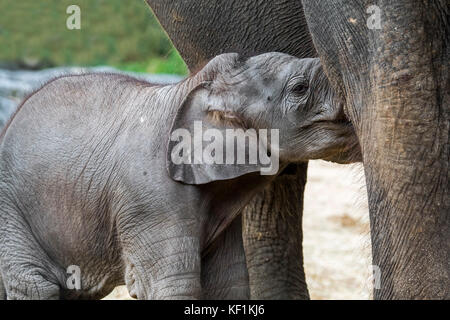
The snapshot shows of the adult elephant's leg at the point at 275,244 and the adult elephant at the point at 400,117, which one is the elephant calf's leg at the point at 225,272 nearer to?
→ the adult elephant's leg at the point at 275,244

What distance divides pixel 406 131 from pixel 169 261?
0.99 meters

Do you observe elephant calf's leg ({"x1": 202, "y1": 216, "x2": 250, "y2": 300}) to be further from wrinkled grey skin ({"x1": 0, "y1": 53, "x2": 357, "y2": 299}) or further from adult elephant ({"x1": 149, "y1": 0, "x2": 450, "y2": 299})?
adult elephant ({"x1": 149, "y1": 0, "x2": 450, "y2": 299})

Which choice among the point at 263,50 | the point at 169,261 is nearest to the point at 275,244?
the point at 263,50

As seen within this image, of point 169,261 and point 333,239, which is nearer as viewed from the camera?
point 169,261

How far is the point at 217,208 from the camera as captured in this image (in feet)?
11.3

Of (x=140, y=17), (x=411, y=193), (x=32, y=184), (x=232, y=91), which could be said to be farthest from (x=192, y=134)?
(x=140, y=17)

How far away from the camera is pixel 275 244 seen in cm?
435

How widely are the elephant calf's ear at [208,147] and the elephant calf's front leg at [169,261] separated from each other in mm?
189

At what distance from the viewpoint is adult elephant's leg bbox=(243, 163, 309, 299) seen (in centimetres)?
432

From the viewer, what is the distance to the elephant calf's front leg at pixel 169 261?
328 cm

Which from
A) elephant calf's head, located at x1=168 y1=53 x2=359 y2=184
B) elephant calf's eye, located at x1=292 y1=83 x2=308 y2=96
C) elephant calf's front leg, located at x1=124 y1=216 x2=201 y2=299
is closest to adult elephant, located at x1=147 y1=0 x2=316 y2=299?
elephant calf's head, located at x1=168 y1=53 x2=359 y2=184

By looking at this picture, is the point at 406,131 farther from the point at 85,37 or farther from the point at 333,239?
the point at 85,37

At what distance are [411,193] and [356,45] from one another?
1.47 ft

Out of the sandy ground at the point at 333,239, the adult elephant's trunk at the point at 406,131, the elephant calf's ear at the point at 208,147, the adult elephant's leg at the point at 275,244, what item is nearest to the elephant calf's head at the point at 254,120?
the elephant calf's ear at the point at 208,147
